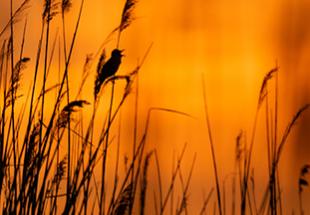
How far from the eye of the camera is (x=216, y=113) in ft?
15.0

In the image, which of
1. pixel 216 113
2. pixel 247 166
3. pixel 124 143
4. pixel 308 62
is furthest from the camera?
pixel 216 113

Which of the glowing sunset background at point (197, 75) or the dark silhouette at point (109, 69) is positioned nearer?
the dark silhouette at point (109, 69)

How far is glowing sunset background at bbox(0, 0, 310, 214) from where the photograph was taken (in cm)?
349

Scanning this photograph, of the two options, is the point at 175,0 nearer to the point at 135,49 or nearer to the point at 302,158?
the point at 135,49

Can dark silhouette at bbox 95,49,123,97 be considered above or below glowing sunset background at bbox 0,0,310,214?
below

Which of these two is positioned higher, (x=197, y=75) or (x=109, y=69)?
(x=197, y=75)

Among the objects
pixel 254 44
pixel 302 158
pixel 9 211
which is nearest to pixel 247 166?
pixel 9 211

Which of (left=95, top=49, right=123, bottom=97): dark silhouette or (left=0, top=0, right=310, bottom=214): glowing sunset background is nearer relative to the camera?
(left=95, top=49, right=123, bottom=97): dark silhouette

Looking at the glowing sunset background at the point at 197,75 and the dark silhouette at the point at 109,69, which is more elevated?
the glowing sunset background at the point at 197,75

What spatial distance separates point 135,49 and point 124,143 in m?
0.54

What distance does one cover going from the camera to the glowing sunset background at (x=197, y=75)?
11.4 ft

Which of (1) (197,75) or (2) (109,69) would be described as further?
(1) (197,75)

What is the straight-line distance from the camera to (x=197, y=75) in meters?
5.29

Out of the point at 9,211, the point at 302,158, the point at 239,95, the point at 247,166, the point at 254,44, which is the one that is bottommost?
the point at 9,211
